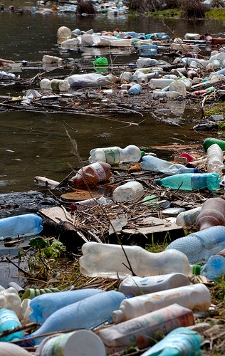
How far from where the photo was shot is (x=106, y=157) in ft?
19.1

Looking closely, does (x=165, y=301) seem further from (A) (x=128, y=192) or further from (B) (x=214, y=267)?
(A) (x=128, y=192)

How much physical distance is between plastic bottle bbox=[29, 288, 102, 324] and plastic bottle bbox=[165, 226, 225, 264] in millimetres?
677

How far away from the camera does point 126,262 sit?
3359 millimetres

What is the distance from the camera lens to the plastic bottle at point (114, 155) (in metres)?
5.80

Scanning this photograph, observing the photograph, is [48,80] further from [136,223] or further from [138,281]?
[138,281]

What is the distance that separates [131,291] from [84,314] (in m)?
0.34

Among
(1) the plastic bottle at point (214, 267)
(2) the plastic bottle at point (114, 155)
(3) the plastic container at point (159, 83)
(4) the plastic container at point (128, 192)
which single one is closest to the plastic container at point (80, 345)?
(1) the plastic bottle at point (214, 267)

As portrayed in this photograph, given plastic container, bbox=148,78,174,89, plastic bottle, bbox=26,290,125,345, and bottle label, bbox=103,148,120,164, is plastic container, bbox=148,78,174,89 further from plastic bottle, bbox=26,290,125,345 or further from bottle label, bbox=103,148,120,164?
plastic bottle, bbox=26,290,125,345

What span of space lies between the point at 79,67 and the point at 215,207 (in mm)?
8765

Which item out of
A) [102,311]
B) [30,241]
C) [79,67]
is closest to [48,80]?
[79,67]

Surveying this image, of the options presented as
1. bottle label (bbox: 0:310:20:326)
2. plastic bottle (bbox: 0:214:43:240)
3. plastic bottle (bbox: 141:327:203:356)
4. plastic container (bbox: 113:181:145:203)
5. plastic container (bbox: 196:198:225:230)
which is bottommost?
plastic bottle (bbox: 0:214:43:240)

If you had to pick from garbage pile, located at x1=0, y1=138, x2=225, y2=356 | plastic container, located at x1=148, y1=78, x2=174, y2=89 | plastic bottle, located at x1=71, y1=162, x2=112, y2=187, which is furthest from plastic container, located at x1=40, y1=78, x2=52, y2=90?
garbage pile, located at x1=0, y1=138, x2=225, y2=356

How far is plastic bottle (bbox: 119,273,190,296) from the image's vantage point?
289 centimetres

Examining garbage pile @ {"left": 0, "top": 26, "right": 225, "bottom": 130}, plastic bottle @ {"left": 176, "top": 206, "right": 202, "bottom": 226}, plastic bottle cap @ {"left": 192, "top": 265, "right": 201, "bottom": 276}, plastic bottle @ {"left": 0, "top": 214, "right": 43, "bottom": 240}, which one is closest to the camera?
plastic bottle cap @ {"left": 192, "top": 265, "right": 201, "bottom": 276}
